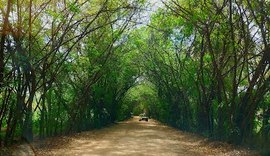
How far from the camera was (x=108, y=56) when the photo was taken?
21281 millimetres

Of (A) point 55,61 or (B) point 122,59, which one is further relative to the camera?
(B) point 122,59

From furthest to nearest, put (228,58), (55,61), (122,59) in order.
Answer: (122,59) < (228,58) < (55,61)

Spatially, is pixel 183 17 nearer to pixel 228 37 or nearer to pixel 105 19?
pixel 228 37

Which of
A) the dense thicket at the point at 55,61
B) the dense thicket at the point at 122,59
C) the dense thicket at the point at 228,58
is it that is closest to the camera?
the dense thicket at the point at 55,61

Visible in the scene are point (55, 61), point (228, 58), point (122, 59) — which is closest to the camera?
point (55, 61)

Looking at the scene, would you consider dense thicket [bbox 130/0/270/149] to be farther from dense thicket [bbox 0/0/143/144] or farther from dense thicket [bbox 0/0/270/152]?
dense thicket [bbox 0/0/143/144]

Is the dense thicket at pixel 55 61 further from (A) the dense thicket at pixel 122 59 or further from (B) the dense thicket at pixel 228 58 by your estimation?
(B) the dense thicket at pixel 228 58

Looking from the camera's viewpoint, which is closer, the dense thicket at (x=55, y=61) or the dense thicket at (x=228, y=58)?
the dense thicket at (x=55, y=61)

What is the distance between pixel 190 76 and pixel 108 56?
5045mm

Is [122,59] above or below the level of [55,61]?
above

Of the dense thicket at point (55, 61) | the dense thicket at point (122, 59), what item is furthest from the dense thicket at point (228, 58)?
the dense thicket at point (55, 61)

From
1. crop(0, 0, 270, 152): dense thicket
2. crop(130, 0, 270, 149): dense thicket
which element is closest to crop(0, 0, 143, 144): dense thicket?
crop(0, 0, 270, 152): dense thicket

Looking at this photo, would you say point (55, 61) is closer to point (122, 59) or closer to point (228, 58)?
point (228, 58)

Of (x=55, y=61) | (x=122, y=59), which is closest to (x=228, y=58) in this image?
(x=55, y=61)
